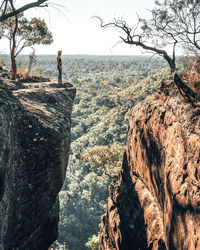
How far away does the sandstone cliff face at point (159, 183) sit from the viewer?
7.64m

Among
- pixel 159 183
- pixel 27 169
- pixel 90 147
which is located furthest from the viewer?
pixel 90 147

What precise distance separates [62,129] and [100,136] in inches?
2507

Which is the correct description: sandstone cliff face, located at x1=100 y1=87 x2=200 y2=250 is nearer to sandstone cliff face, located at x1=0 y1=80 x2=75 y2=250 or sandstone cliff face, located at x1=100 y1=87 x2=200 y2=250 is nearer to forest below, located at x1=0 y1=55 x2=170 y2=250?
sandstone cliff face, located at x1=0 y1=80 x2=75 y2=250

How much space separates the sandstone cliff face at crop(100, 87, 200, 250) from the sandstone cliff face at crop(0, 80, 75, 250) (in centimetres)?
436

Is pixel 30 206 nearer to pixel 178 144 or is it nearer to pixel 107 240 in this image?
pixel 178 144

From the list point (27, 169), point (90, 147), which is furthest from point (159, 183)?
point (90, 147)

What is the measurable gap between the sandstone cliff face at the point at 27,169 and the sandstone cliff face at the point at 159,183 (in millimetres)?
4356

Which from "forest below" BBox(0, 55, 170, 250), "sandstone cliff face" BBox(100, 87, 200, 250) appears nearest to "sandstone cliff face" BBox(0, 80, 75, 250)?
"sandstone cliff face" BBox(100, 87, 200, 250)

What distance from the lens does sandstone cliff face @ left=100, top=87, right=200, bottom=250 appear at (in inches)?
301

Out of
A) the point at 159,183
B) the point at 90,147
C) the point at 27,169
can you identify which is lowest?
the point at 90,147

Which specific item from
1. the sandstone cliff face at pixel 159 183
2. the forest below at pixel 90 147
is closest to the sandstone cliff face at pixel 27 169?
the sandstone cliff face at pixel 159 183

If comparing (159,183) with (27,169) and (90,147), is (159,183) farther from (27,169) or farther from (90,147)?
(90,147)

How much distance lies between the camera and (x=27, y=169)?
8070mm

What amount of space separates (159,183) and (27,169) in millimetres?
5937
